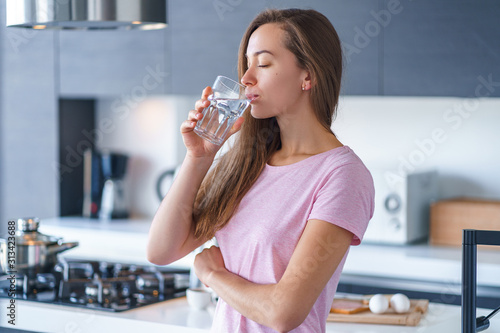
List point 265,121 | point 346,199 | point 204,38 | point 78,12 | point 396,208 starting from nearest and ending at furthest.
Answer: point 346,199 < point 265,121 < point 78,12 < point 396,208 < point 204,38

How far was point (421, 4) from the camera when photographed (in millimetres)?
3035

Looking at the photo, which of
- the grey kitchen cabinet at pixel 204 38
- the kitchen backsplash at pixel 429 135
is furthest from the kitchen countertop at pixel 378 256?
the grey kitchen cabinet at pixel 204 38

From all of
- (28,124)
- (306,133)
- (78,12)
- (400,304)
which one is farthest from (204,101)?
(28,124)

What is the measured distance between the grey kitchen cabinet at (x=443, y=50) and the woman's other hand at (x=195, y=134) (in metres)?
1.78

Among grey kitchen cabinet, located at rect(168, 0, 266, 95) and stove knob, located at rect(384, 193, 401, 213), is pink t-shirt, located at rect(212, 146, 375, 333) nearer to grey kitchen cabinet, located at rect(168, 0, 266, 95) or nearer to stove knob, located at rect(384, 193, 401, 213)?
stove knob, located at rect(384, 193, 401, 213)

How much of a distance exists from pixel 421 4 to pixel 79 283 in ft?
6.00

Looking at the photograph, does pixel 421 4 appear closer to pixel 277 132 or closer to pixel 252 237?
pixel 277 132

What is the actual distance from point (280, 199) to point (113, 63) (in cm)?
258

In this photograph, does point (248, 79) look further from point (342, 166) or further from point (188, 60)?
point (188, 60)

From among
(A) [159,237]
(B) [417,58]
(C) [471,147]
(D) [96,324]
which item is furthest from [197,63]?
(A) [159,237]

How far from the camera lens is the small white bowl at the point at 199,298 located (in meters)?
1.99

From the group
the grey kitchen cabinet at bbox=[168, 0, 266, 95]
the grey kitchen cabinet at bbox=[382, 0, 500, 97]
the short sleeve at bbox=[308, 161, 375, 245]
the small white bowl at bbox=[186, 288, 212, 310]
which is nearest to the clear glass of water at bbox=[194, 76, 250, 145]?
the short sleeve at bbox=[308, 161, 375, 245]

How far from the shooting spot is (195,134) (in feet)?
4.81

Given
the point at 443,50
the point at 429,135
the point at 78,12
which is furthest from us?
the point at 429,135
